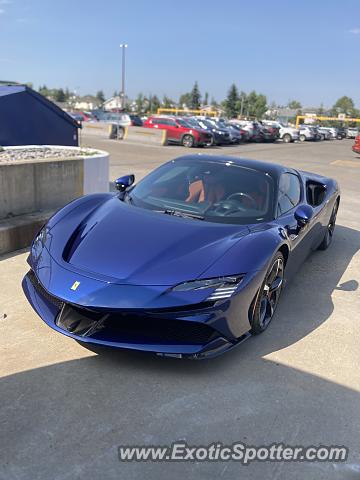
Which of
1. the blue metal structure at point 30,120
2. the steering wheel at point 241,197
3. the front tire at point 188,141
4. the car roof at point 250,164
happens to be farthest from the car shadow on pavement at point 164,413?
the front tire at point 188,141

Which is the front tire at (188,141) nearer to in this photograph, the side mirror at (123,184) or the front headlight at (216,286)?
the side mirror at (123,184)

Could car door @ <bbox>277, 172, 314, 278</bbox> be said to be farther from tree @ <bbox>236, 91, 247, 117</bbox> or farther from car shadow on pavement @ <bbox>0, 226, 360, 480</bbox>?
tree @ <bbox>236, 91, 247, 117</bbox>

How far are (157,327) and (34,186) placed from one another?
3.42 meters

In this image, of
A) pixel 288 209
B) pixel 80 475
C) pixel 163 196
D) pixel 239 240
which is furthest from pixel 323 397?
pixel 163 196

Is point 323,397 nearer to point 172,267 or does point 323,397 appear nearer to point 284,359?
point 284,359

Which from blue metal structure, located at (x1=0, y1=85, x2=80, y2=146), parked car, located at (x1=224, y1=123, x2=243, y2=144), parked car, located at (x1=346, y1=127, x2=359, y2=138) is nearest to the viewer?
blue metal structure, located at (x1=0, y1=85, x2=80, y2=146)

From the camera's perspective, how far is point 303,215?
4008 mm

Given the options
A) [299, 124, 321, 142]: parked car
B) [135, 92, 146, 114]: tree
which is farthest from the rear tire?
[135, 92, 146, 114]: tree

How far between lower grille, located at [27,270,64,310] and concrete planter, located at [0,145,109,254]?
1.76 m

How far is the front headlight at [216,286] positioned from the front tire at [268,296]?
37cm

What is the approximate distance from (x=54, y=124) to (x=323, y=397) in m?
8.10

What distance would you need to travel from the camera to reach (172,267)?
9.78ft

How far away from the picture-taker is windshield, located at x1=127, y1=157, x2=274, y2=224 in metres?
3.90

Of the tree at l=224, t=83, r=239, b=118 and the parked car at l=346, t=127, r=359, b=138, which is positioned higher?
the tree at l=224, t=83, r=239, b=118
